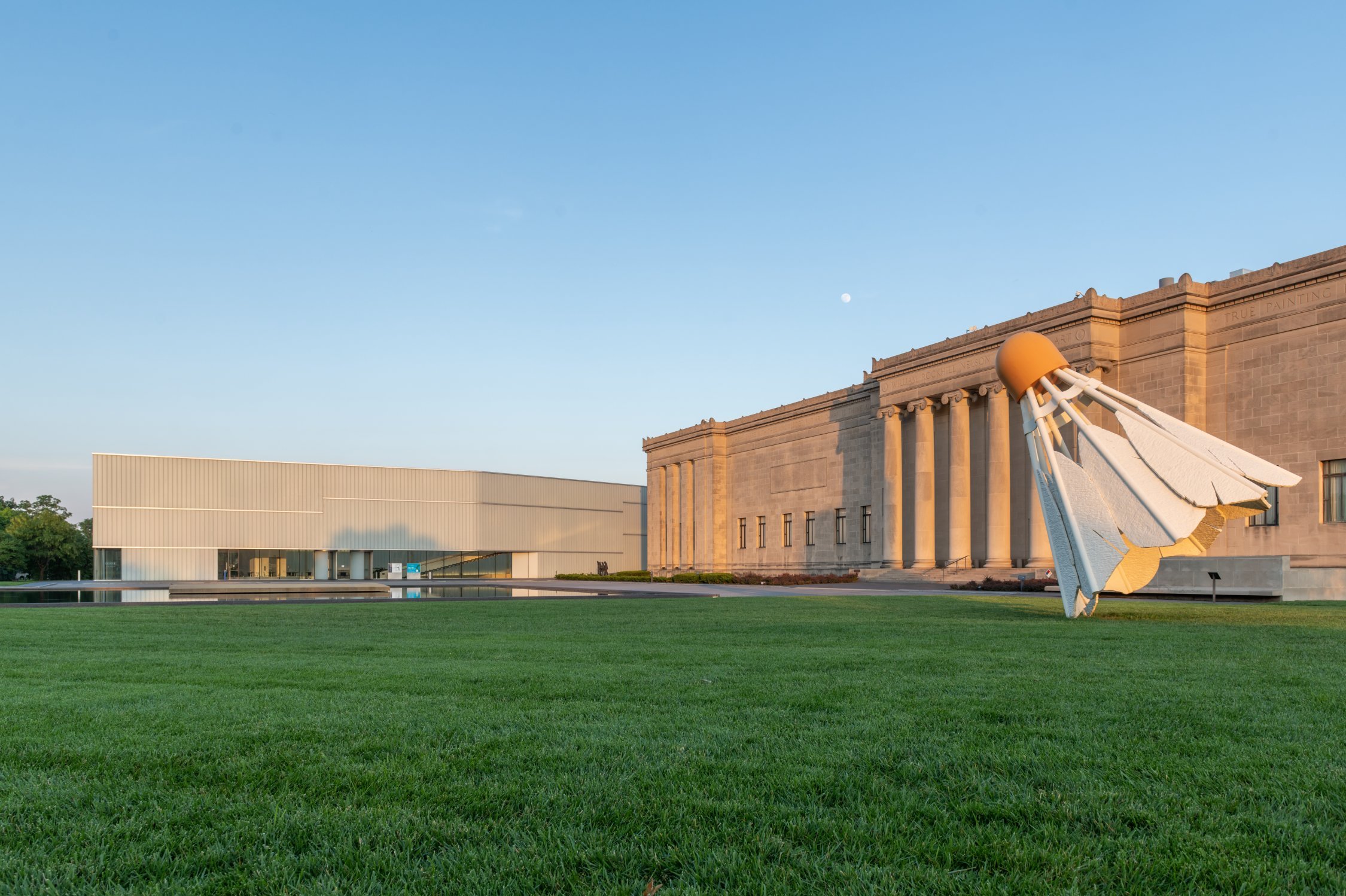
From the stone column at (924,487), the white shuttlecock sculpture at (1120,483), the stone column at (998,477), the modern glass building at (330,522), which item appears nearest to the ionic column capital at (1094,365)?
the stone column at (998,477)

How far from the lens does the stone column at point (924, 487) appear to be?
46.1 meters

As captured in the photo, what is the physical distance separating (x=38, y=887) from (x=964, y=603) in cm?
2227

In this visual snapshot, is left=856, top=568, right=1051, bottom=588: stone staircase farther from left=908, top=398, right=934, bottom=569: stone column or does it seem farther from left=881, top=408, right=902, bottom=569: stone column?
left=881, top=408, right=902, bottom=569: stone column

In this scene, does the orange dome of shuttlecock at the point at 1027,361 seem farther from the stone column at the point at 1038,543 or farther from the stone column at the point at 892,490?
the stone column at the point at 892,490

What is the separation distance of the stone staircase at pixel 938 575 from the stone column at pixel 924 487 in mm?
1060

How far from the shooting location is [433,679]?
8539 millimetres

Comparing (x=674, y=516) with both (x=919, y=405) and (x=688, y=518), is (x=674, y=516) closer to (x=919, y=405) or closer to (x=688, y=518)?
(x=688, y=518)

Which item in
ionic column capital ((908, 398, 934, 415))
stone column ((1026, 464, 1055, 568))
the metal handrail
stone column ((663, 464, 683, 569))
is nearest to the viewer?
stone column ((1026, 464, 1055, 568))

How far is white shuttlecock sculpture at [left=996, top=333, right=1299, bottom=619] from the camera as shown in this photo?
596 inches

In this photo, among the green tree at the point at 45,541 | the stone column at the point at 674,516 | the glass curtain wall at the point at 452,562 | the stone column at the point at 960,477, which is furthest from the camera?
the green tree at the point at 45,541

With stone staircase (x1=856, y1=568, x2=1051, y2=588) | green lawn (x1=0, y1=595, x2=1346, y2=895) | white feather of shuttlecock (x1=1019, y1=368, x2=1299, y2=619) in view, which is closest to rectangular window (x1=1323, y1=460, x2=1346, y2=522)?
stone staircase (x1=856, y1=568, x2=1051, y2=588)

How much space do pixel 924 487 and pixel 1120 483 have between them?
A: 3039 centimetres

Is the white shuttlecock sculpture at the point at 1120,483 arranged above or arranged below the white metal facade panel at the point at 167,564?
above

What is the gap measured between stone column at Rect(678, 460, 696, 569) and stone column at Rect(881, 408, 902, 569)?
863 inches
